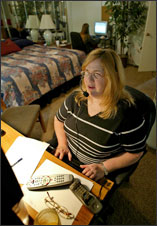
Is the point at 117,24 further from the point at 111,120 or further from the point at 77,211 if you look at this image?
the point at 77,211

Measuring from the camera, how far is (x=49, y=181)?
0.60m

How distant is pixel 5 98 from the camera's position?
1785 mm

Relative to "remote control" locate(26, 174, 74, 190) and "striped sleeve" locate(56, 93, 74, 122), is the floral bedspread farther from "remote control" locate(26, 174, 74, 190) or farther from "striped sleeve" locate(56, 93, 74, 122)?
"remote control" locate(26, 174, 74, 190)

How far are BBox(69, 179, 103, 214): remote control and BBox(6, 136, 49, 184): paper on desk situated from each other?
0.24 meters

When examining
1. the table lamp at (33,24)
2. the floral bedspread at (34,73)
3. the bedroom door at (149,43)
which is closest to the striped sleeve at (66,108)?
the floral bedspread at (34,73)

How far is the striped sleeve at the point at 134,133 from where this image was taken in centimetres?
67

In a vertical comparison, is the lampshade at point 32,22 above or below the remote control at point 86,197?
above

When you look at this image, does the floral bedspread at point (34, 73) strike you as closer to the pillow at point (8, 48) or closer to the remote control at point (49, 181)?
the pillow at point (8, 48)

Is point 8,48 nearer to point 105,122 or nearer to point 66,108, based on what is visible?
point 66,108

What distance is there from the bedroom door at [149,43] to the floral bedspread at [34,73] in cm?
147

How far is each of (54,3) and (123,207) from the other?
5343 millimetres

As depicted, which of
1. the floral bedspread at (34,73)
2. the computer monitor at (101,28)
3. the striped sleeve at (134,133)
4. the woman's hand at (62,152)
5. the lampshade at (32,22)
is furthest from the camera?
the computer monitor at (101,28)

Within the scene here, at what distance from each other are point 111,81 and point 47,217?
2.14 ft

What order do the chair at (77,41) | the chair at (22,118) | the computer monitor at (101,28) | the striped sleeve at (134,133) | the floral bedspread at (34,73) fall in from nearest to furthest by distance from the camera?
the striped sleeve at (134,133)
the chair at (22,118)
the floral bedspread at (34,73)
the chair at (77,41)
the computer monitor at (101,28)
